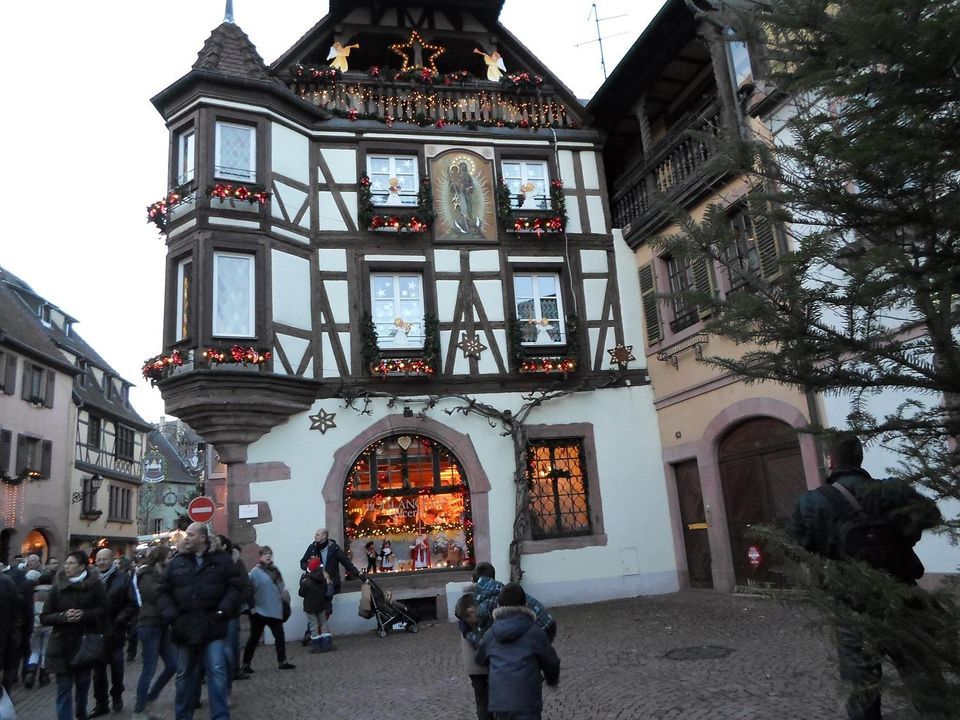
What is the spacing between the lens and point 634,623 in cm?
1145

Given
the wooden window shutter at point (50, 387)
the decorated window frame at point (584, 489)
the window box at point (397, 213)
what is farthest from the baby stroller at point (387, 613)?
the wooden window shutter at point (50, 387)

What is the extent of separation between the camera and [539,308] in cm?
1557

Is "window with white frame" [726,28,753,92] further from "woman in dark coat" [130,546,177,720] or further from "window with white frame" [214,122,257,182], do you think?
"woman in dark coat" [130,546,177,720]

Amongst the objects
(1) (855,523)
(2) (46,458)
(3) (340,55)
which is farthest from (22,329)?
(1) (855,523)

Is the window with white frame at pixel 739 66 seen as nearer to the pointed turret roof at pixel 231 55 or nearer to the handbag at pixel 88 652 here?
the pointed turret roof at pixel 231 55

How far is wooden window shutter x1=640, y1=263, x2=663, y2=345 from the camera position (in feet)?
49.9

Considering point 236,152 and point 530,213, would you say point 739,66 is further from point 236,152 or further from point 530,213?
point 236,152

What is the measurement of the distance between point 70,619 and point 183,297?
7641 millimetres

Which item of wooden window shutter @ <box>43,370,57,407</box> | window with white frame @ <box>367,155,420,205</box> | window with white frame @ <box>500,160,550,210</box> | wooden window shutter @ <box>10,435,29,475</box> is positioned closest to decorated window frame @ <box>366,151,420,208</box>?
window with white frame @ <box>367,155,420,205</box>

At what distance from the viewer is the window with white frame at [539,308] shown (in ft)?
50.2

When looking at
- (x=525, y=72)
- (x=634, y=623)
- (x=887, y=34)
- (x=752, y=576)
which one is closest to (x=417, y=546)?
(x=634, y=623)

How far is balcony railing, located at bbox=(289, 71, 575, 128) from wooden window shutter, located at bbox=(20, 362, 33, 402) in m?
18.2

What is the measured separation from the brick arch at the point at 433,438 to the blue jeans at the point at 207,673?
22.3 feet

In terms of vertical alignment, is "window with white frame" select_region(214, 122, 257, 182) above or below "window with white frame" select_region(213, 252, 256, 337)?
above
